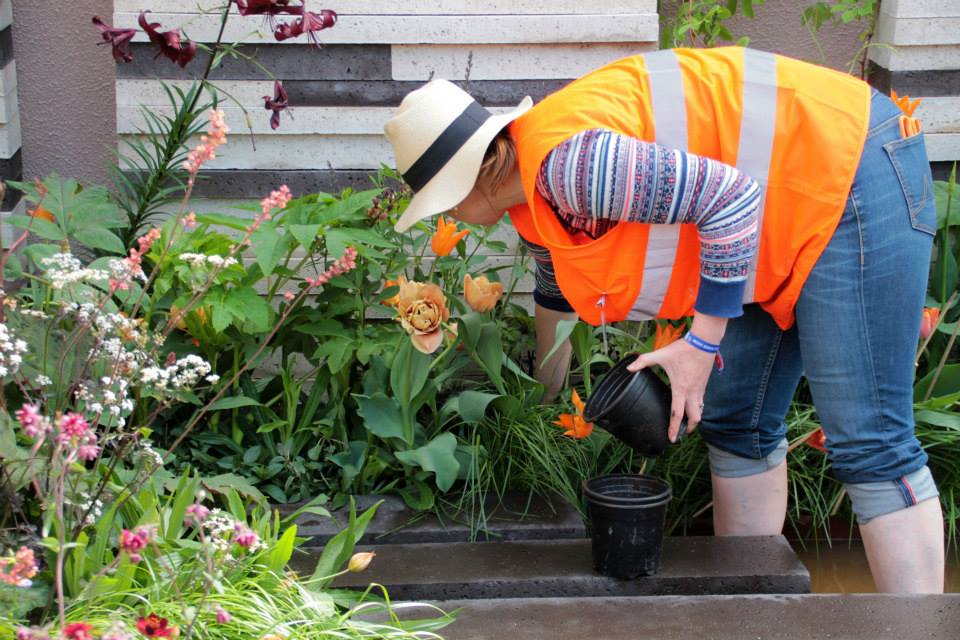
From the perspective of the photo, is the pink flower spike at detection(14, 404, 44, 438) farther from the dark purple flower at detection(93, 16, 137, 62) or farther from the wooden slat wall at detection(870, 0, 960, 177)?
the wooden slat wall at detection(870, 0, 960, 177)

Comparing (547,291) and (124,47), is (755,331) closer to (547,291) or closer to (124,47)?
(547,291)

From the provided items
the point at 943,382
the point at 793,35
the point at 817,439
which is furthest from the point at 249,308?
the point at 793,35

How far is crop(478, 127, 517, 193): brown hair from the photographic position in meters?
2.01

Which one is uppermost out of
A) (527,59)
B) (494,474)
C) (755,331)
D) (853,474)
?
(527,59)

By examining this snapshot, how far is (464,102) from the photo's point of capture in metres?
1.99

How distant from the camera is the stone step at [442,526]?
8.30 ft

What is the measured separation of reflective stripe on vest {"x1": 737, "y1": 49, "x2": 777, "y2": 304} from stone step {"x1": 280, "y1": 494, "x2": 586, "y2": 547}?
92 centimetres

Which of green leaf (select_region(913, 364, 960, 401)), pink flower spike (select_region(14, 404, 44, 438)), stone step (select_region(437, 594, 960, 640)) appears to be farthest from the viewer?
green leaf (select_region(913, 364, 960, 401))

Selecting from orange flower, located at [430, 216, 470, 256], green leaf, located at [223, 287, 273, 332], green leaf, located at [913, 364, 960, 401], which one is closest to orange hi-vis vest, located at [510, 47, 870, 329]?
orange flower, located at [430, 216, 470, 256]

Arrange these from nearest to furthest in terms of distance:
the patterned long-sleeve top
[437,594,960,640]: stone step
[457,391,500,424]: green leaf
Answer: the patterned long-sleeve top
[437,594,960,640]: stone step
[457,391,500,424]: green leaf

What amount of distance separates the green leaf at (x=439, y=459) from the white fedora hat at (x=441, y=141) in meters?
0.72

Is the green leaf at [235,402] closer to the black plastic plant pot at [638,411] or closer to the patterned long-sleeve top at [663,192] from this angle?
the black plastic plant pot at [638,411]

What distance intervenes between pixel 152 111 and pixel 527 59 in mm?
→ 1079

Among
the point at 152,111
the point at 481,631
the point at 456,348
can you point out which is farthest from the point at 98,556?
the point at 152,111
